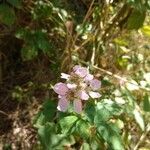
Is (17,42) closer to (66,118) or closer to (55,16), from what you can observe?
(55,16)

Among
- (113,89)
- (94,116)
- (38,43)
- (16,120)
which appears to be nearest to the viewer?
(94,116)

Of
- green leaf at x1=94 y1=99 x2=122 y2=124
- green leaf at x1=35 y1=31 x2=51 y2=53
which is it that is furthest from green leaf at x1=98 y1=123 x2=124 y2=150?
green leaf at x1=35 y1=31 x2=51 y2=53

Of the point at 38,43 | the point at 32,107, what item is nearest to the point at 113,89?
the point at 38,43

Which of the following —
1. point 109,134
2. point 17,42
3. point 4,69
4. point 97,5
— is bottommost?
point 109,134

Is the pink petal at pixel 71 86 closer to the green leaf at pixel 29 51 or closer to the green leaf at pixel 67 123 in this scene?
the green leaf at pixel 67 123

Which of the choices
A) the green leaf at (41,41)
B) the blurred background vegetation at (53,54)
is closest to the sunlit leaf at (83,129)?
the blurred background vegetation at (53,54)

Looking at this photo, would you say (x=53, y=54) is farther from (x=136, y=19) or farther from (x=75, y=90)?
(x=75, y=90)
